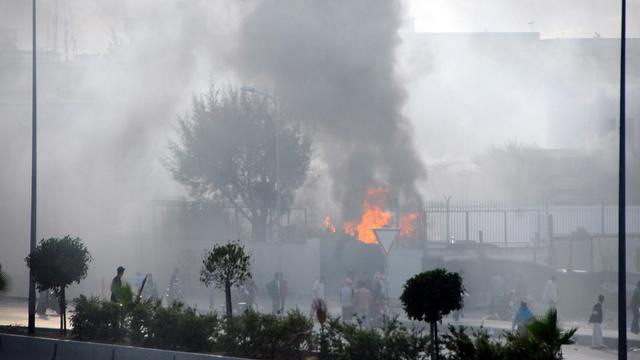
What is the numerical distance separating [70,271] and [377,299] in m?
8.37

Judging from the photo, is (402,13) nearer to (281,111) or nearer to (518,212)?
(281,111)

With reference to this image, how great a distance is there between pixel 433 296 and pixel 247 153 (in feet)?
89.8

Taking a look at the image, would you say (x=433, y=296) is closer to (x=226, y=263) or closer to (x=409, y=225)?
(x=226, y=263)

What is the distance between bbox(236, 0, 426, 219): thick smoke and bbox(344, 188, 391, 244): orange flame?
33 centimetres

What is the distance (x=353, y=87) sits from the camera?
36875 millimetres

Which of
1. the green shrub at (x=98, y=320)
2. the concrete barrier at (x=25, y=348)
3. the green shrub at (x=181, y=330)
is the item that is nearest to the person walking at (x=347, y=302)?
the green shrub at (x=98, y=320)

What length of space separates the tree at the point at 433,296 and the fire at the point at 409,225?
19.9 m

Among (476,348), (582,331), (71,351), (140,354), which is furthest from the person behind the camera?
(582,331)

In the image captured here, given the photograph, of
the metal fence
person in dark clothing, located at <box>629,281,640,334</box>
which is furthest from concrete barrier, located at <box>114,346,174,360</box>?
the metal fence

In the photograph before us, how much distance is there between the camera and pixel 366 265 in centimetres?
3422

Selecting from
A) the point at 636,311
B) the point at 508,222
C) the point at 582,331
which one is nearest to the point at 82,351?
the point at 582,331

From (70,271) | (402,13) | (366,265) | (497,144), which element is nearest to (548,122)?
(497,144)

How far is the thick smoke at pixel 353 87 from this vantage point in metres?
36.7

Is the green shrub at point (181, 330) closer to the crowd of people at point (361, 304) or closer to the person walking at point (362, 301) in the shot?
the crowd of people at point (361, 304)
